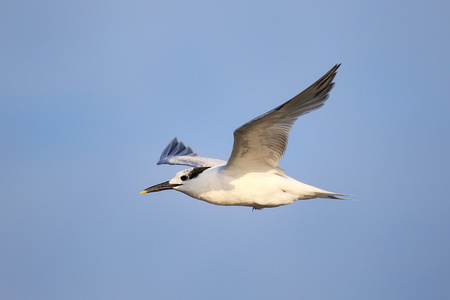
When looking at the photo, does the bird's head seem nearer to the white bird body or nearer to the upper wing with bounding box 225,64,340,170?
the white bird body

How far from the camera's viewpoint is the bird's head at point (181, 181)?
11836mm

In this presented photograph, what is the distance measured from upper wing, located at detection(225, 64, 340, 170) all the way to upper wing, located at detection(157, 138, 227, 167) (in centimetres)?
223

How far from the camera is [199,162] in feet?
46.7

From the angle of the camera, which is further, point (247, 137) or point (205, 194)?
point (205, 194)

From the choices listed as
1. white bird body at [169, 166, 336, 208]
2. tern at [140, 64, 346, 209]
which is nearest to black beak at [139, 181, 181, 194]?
tern at [140, 64, 346, 209]

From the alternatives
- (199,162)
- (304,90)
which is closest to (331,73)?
(304,90)

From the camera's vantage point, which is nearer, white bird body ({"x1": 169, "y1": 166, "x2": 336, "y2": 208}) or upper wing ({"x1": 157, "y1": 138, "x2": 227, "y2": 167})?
white bird body ({"x1": 169, "y1": 166, "x2": 336, "y2": 208})

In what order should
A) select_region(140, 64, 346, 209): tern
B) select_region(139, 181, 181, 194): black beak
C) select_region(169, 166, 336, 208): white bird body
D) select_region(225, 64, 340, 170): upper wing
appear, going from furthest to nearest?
select_region(139, 181, 181, 194): black beak
select_region(169, 166, 336, 208): white bird body
select_region(140, 64, 346, 209): tern
select_region(225, 64, 340, 170): upper wing

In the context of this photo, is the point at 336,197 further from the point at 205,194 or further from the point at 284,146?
the point at 205,194

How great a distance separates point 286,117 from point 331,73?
1.06 metres

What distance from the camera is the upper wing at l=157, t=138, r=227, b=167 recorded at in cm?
1405

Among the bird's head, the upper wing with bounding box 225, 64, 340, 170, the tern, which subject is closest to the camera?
the upper wing with bounding box 225, 64, 340, 170

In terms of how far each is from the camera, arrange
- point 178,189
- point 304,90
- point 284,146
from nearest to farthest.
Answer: point 304,90
point 284,146
point 178,189

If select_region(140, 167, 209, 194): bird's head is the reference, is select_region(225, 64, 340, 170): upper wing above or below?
above
